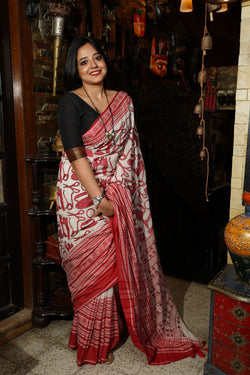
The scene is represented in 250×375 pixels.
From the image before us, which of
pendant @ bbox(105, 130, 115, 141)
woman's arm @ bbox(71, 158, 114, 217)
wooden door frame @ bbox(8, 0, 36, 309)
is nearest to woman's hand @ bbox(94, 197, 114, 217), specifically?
woman's arm @ bbox(71, 158, 114, 217)

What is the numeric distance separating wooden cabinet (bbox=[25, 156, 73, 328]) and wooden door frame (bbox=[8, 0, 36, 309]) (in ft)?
0.25

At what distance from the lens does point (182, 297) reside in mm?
A: 3334

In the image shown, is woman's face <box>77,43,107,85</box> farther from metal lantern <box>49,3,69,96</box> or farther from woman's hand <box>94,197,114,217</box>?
woman's hand <box>94,197,114,217</box>

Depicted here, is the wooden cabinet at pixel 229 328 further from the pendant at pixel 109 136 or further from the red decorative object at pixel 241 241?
the pendant at pixel 109 136

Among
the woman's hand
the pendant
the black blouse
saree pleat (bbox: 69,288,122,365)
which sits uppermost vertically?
the black blouse

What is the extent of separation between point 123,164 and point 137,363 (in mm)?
1427

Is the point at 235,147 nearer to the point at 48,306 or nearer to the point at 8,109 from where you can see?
the point at 8,109

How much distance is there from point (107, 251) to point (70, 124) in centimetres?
90

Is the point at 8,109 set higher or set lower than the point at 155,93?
lower

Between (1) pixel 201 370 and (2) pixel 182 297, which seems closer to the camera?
(1) pixel 201 370

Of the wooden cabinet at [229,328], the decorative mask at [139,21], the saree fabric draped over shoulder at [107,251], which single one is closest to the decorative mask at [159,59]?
the decorative mask at [139,21]

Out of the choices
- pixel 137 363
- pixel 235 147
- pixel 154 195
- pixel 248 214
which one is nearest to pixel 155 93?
pixel 154 195

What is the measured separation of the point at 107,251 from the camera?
2316 mm

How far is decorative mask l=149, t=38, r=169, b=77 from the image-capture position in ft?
13.0
